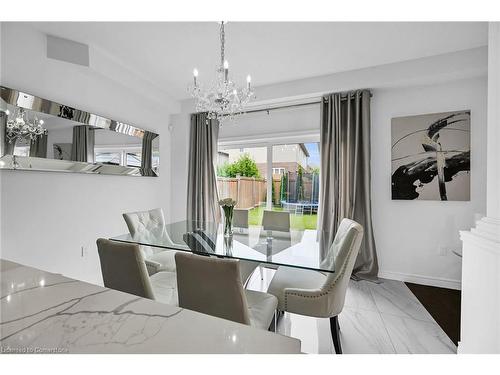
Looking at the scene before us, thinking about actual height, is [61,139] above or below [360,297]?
above

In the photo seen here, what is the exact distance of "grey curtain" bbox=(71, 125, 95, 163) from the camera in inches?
100.0

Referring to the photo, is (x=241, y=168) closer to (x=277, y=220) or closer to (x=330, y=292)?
(x=277, y=220)

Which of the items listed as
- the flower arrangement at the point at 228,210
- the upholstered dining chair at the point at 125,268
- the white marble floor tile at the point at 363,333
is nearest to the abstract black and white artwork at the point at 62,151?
the upholstered dining chair at the point at 125,268

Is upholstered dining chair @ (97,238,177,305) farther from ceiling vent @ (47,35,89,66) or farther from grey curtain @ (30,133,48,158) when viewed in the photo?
ceiling vent @ (47,35,89,66)

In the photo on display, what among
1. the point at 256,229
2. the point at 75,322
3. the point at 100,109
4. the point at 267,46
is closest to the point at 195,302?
the point at 75,322

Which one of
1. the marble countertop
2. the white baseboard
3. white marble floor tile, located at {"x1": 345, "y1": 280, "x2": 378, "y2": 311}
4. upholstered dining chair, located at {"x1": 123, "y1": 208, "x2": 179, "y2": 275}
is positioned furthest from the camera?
the white baseboard

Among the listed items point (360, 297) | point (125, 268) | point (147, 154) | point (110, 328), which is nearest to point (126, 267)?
point (125, 268)

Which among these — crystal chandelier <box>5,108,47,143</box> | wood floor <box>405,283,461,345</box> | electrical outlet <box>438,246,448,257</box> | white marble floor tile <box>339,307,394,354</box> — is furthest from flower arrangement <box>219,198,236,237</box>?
electrical outlet <box>438,246,448,257</box>

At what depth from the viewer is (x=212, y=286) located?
1187mm

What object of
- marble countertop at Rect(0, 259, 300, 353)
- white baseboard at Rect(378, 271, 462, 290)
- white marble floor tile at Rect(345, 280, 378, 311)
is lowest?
white marble floor tile at Rect(345, 280, 378, 311)

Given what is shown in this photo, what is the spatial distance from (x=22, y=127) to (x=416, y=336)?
3.81 m

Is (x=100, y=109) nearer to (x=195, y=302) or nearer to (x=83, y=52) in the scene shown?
(x=83, y=52)

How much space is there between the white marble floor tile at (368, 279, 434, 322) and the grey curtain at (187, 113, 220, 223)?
249 centimetres

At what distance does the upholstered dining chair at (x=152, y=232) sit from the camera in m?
2.09
